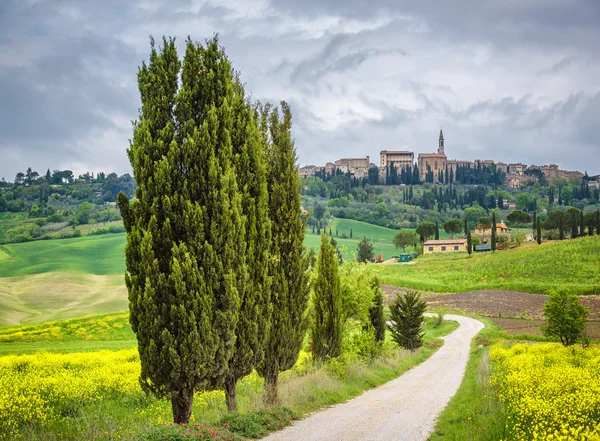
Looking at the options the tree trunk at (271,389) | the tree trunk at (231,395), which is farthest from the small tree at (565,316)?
the tree trunk at (231,395)

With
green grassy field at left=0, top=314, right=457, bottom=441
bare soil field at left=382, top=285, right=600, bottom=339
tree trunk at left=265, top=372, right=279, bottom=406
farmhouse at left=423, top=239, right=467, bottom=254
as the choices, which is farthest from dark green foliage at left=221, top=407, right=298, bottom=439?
farmhouse at left=423, top=239, right=467, bottom=254

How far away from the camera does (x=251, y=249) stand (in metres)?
12.1

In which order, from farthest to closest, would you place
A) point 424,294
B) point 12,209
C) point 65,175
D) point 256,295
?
point 65,175 → point 12,209 → point 424,294 → point 256,295

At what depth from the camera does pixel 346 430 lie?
11047 mm

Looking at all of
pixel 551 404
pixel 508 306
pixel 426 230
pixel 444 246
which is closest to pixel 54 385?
pixel 551 404

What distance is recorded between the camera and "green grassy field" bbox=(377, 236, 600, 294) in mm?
58219

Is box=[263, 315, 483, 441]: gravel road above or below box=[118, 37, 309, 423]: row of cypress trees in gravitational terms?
below

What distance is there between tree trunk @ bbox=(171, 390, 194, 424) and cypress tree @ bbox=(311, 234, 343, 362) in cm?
998

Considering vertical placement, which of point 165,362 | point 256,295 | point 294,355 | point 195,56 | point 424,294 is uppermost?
point 195,56

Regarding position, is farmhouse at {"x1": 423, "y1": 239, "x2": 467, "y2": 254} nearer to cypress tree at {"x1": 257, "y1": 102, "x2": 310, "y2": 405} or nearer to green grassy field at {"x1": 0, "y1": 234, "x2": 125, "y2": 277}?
green grassy field at {"x1": 0, "y1": 234, "x2": 125, "y2": 277}

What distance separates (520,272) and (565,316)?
142 feet

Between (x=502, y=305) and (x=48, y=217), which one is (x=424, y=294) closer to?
(x=502, y=305)

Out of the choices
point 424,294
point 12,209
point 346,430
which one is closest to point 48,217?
point 12,209

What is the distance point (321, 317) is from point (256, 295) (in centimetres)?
865
